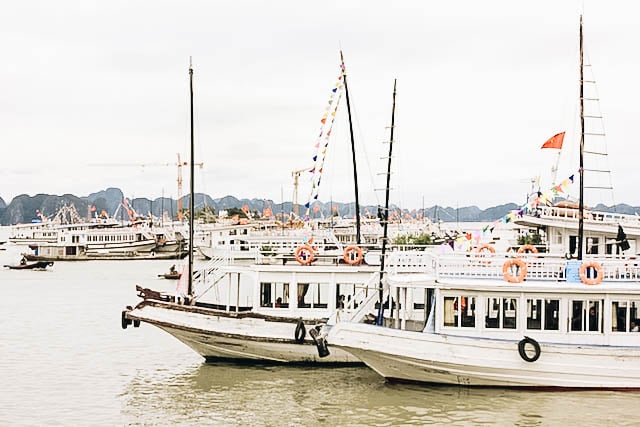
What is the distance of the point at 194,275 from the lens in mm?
30203

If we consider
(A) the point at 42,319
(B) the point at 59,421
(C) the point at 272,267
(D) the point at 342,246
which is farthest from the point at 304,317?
(A) the point at 42,319

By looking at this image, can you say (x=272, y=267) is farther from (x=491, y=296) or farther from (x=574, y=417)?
(x=574, y=417)

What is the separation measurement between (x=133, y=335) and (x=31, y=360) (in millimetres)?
5296

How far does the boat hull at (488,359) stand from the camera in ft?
68.6

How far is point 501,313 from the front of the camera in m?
21.8

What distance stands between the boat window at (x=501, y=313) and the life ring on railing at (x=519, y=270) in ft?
1.74

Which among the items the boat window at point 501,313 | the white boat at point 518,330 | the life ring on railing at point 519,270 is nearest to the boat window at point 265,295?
the white boat at point 518,330

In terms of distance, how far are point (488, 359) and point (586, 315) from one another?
2.55m

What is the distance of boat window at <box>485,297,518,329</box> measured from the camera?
21.8m

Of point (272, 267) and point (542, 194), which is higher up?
point (542, 194)

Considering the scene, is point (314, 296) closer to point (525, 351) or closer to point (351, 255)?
point (351, 255)

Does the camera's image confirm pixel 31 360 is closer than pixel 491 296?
No

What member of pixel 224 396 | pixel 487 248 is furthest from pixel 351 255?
pixel 224 396

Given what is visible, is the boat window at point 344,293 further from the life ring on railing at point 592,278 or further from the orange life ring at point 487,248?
the life ring on railing at point 592,278
